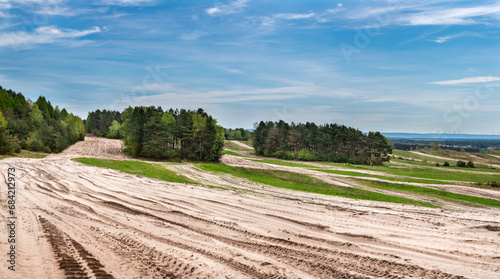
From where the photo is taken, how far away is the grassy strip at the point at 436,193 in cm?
2948

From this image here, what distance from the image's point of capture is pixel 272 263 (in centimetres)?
827

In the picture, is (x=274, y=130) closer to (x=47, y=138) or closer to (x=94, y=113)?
(x=47, y=138)

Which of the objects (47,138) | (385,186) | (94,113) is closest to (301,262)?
(385,186)

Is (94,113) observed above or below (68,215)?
above

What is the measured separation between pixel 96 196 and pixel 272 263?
13765 mm

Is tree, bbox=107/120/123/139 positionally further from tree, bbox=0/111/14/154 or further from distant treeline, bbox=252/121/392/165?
tree, bbox=0/111/14/154

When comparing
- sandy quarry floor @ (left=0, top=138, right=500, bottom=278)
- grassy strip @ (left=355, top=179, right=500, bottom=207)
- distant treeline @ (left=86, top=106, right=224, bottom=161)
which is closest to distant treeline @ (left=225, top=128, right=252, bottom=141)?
distant treeline @ (left=86, top=106, right=224, bottom=161)

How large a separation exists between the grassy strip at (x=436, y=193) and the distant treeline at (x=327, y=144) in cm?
5245

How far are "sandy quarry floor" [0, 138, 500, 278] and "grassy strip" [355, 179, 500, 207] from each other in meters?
21.2

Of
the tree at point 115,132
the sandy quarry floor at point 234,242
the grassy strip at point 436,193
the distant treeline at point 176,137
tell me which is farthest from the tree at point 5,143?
the tree at point 115,132

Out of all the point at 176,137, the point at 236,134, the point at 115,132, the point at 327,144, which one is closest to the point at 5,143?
the point at 176,137

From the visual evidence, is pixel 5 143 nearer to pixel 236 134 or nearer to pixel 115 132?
pixel 115 132

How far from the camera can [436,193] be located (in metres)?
34.5

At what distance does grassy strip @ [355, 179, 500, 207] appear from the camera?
29484 millimetres
